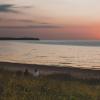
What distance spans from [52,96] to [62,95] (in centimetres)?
73

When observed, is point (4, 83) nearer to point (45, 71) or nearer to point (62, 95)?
point (62, 95)

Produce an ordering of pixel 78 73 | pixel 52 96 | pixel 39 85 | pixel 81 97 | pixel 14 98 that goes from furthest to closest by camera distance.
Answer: pixel 78 73 < pixel 39 85 < pixel 81 97 < pixel 52 96 < pixel 14 98

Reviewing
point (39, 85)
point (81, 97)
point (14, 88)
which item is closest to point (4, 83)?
point (14, 88)

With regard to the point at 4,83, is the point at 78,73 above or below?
below

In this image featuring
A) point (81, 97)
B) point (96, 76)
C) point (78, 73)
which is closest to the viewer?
point (81, 97)

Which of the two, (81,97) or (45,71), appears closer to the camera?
(81,97)

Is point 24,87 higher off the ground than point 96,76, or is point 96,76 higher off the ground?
point 24,87

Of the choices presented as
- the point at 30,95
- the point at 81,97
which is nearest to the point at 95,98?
the point at 81,97

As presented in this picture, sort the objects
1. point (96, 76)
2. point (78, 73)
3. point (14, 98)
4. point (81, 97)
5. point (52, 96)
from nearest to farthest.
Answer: point (14, 98) < point (52, 96) < point (81, 97) < point (96, 76) < point (78, 73)

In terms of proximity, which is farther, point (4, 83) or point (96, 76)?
point (96, 76)

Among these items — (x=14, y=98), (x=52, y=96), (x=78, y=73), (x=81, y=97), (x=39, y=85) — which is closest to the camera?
(x=14, y=98)

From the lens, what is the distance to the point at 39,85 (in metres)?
15.1

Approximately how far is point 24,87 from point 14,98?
268cm

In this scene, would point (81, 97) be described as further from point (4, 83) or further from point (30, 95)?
point (4, 83)
